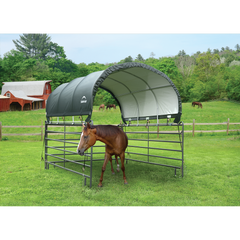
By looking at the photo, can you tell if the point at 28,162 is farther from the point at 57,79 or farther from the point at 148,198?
the point at 57,79

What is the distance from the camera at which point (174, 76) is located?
3944cm

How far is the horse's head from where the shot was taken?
5504 millimetres

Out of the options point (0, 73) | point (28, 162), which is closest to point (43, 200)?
point (28, 162)

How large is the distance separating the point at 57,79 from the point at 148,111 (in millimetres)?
29556

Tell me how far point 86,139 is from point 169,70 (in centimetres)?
3718

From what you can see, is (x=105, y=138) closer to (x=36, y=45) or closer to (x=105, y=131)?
(x=105, y=131)

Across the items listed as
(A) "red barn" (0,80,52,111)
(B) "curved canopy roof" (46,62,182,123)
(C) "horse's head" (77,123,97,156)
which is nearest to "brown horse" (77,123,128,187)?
(C) "horse's head" (77,123,97,156)

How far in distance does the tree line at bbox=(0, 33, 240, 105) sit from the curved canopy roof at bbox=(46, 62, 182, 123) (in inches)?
931

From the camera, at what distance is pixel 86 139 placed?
5.59 meters

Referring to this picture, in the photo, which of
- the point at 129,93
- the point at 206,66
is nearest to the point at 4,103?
the point at 129,93

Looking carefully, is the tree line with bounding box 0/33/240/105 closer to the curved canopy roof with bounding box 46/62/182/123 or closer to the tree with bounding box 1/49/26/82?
the tree with bounding box 1/49/26/82

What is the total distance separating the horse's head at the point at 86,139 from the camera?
18.1ft

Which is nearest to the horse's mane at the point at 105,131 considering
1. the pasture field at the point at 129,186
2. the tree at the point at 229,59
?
the pasture field at the point at 129,186

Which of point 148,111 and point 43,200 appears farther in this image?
point 148,111
